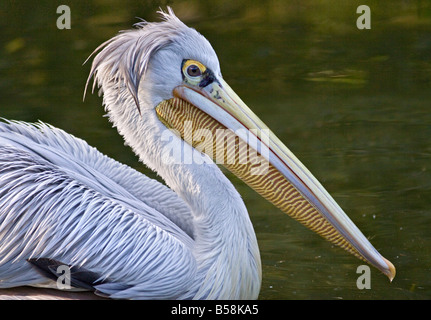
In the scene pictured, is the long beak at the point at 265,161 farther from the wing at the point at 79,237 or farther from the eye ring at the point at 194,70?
the wing at the point at 79,237

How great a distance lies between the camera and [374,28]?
31.3 ft

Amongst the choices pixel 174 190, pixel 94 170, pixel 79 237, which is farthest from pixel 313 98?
pixel 79 237

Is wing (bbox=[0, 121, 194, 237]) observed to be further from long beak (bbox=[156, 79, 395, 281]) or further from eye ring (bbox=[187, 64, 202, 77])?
eye ring (bbox=[187, 64, 202, 77])

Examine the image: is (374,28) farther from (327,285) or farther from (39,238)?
(39,238)

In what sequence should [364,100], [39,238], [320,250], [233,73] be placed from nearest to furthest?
[39,238], [320,250], [364,100], [233,73]

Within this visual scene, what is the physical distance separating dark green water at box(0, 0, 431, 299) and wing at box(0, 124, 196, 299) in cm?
102

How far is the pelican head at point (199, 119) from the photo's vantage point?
4723 millimetres

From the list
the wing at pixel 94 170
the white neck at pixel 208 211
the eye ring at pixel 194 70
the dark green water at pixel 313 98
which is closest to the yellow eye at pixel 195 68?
the eye ring at pixel 194 70

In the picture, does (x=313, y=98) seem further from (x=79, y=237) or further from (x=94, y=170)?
(x=79, y=237)

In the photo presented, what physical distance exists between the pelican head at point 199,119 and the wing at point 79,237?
37 cm

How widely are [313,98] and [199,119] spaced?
3425 mm
